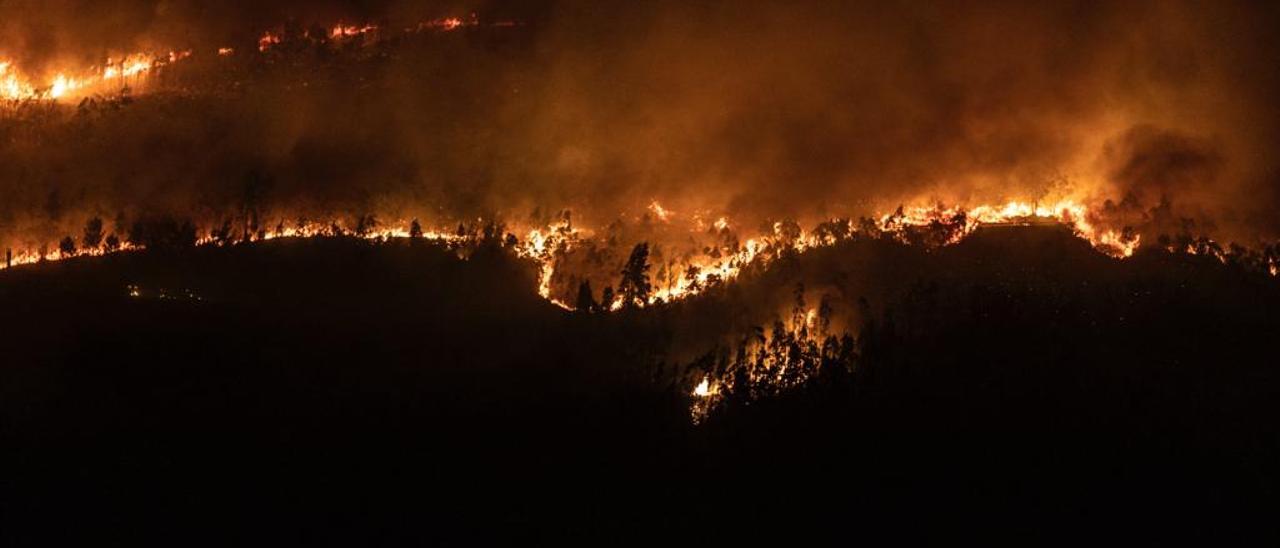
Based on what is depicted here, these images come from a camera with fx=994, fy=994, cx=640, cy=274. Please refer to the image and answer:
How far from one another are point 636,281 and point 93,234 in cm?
1431

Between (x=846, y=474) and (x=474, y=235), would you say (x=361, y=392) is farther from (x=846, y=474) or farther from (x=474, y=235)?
(x=846, y=474)

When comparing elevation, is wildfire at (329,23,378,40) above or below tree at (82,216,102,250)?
above

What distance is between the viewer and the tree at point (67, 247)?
25.2 meters

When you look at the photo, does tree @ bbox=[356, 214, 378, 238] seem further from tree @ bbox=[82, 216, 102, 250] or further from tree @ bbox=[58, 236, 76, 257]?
tree @ bbox=[58, 236, 76, 257]

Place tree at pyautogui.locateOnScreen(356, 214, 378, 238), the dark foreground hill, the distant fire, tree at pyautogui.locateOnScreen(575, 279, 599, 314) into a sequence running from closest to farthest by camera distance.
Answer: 1. the dark foreground hill
2. tree at pyautogui.locateOnScreen(575, 279, 599, 314)
3. the distant fire
4. tree at pyautogui.locateOnScreen(356, 214, 378, 238)

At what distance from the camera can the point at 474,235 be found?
25359mm

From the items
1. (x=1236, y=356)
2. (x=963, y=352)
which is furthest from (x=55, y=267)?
(x=1236, y=356)

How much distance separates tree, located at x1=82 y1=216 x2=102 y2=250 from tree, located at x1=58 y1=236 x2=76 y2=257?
299 mm

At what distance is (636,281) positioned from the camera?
2356 cm

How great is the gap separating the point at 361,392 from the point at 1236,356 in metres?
18.9

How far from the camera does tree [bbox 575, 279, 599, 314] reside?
23.2 metres

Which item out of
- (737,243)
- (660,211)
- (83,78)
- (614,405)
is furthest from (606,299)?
(83,78)

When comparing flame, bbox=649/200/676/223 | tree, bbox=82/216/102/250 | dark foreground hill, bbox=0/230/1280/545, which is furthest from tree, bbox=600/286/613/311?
tree, bbox=82/216/102/250

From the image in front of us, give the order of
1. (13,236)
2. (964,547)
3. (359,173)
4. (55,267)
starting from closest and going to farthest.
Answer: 1. (964,547)
2. (55,267)
3. (13,236)
4. (359,173)
